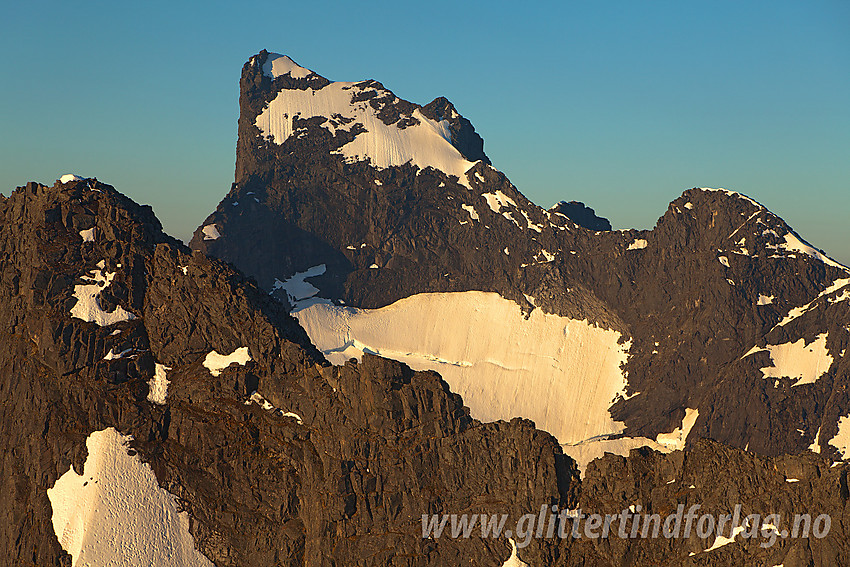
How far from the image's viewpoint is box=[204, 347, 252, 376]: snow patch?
5950 inches

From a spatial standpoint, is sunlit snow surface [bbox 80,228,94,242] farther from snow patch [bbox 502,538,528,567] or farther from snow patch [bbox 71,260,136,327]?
snow patch [bbox 502,538,528,567]

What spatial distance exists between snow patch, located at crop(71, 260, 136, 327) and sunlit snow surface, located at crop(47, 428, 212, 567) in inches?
658

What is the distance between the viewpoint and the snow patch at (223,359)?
151125 millimetres

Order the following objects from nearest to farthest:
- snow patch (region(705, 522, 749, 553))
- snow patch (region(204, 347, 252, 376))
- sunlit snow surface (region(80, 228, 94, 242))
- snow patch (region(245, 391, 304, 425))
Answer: snow patch (region(705, 522, 749, 553)) → snow patch (region(245, 391, 304, 425)) → snow patch (region(204, 347, 252, 376)) → sunlit snow surface (region(80, 228, 94, 242))

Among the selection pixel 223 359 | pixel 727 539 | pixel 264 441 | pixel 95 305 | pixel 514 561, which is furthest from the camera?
pixel 95 305

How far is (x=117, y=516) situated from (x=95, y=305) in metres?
29.7

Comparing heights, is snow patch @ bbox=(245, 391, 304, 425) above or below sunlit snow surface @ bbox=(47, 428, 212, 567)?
above

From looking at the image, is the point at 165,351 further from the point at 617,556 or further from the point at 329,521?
the point at 617,556

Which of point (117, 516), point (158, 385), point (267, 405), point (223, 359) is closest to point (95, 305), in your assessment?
point (158, 385)

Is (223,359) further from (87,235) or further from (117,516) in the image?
(87,235)

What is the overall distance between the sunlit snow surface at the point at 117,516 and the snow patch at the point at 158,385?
7597 millimetres

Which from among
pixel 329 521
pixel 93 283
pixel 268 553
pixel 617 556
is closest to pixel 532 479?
pixel 617 556

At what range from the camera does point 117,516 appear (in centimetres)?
14150

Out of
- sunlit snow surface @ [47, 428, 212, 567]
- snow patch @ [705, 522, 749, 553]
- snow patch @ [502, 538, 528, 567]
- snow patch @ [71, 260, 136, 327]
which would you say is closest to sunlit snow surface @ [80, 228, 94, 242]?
snow patch @ [71, 260, 136, 327]
